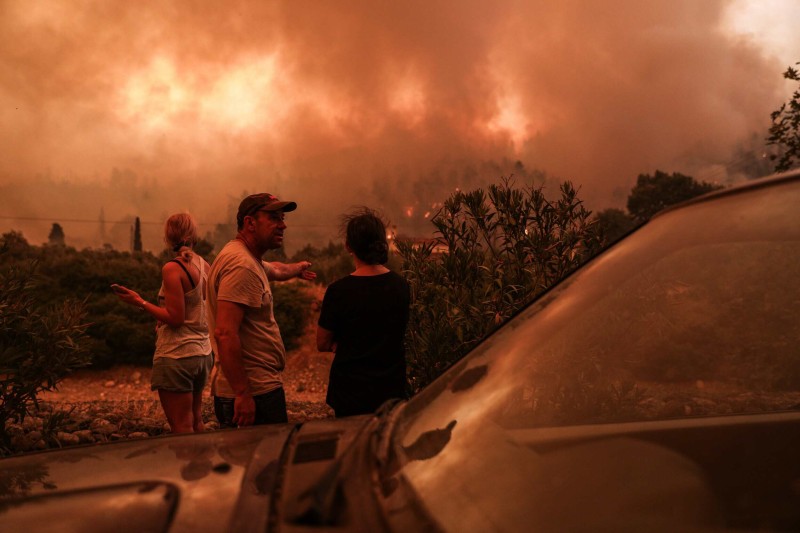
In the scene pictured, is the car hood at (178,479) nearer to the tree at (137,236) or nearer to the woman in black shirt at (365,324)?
the woman in black shirt at (365,324)

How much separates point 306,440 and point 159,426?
685 centimetres

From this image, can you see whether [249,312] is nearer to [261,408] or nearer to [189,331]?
[261,408]

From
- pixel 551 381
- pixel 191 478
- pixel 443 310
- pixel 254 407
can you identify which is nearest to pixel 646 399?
pixel 551 381

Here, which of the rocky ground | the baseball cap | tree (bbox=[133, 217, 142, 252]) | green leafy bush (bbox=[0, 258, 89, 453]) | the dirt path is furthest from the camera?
tree (bbox=[133, 217, 142, 252])

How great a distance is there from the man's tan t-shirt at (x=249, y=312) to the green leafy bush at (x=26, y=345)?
212 centimetres

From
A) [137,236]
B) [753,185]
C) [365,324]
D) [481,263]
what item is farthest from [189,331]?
[137,236]

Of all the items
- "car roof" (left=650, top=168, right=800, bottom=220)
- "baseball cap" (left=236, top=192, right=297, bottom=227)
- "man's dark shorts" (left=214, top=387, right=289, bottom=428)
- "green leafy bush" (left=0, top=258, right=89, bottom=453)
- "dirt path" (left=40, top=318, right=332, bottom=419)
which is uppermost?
"baseball cap" (left=236, top=192, right=297, bottom=227)

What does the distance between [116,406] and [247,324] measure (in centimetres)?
767

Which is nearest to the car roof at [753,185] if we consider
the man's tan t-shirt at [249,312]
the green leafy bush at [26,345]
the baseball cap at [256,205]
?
the man's tan t-shirt at [249,312]

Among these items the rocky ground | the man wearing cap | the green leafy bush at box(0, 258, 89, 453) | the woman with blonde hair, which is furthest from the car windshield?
the green leafy bush at box(0, 258, 89, 453)

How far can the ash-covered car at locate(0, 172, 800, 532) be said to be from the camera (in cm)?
98

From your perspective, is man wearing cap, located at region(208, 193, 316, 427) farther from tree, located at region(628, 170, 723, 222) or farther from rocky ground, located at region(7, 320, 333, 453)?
tree, located at region(628, 170, 723, 222)

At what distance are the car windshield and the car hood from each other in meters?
0.18

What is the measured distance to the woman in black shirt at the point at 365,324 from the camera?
3.18 m
